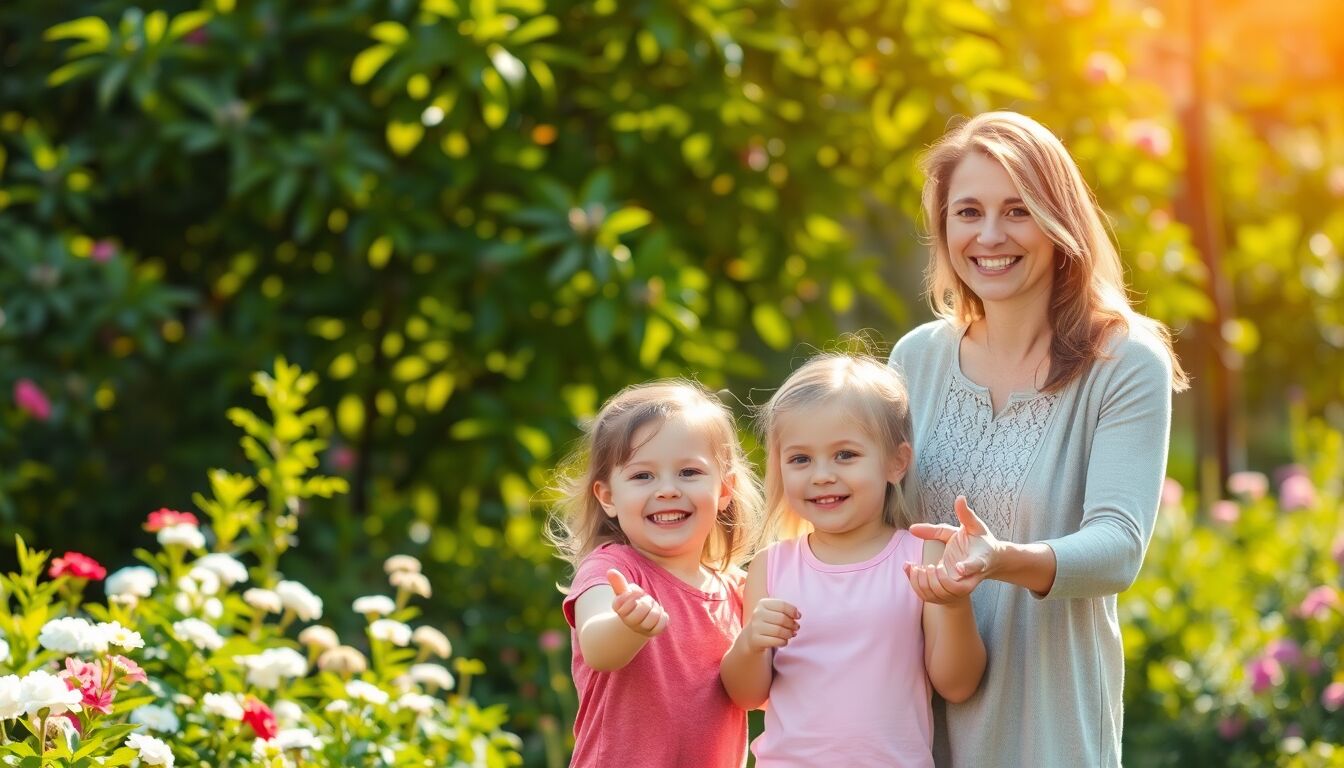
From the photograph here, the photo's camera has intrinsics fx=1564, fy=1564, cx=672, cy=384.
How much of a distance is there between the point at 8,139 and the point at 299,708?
8.92 feet

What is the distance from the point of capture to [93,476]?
4652 millimetres

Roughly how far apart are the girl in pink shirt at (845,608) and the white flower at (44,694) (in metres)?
0.91

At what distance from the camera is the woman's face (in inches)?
88.0

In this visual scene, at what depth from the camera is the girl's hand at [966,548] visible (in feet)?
6.32

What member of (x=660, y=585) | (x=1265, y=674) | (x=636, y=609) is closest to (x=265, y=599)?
(x=660, y=585)

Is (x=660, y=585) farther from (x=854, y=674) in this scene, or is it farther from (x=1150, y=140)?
(x=1150, y=140)

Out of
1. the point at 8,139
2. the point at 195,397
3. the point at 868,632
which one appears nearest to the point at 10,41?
the point at 8,139

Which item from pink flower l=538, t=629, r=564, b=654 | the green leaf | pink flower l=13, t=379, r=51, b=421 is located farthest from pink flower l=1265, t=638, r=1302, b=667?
pink flower l=13, t=379, r=51, b=421

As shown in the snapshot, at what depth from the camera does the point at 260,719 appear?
8.43ft

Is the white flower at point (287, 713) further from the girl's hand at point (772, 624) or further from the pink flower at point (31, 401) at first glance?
the pink flower at point (31, 401)

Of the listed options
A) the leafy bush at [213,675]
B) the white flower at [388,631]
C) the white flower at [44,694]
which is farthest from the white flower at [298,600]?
the white flower at [44,694]

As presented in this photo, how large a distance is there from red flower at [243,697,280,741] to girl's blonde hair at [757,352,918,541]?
35.5 inches

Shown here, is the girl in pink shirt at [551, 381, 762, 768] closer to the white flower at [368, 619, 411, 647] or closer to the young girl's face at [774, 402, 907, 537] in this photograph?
the young girl's face at [774, 402, 907, 537]

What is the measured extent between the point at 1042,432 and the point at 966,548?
1.13ft
